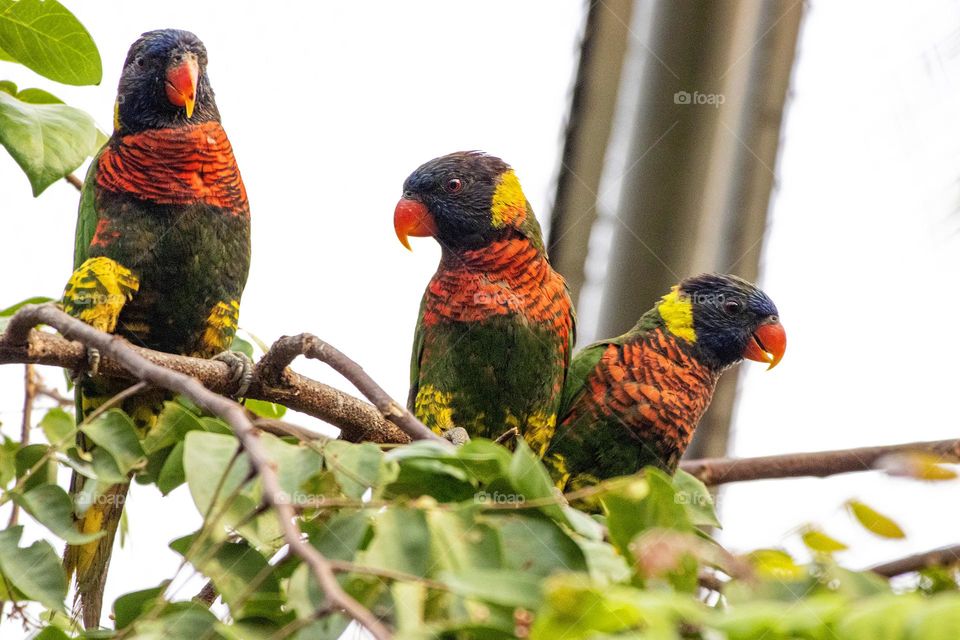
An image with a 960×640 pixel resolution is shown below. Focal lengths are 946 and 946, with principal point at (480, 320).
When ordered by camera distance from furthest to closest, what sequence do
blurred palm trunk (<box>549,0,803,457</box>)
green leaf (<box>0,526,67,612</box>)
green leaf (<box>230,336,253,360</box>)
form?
blurred palm trunk (<box>549,0,803,457</box>)
green leaf (<box>230,336,253,360</box>)
green leaf (<box>0,526,67,612</box>)

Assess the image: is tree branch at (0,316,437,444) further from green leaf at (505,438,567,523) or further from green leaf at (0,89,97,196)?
green leaf at (505,438,567,523)

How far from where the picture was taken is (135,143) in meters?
2.01

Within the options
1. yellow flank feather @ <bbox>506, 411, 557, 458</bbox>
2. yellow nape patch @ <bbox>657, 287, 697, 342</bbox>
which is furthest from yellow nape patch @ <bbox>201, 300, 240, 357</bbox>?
yellow nape patch @ <bbox>657, 287, 697, 342</bbox>

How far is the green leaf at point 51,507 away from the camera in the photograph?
112 cm

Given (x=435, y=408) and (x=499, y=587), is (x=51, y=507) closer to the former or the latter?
(x=499, y=587)

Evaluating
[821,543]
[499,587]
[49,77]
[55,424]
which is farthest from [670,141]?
[499,587]

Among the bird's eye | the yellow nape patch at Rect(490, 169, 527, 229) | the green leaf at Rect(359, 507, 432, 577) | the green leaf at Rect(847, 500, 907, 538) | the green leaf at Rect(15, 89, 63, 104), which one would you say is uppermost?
the green leaf at Rect(15, 89, 63, 104)

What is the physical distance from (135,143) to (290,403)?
0.80 metres

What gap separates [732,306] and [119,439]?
1475 mm

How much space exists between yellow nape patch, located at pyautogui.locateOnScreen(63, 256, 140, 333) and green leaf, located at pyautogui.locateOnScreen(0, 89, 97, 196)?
0.42 metres

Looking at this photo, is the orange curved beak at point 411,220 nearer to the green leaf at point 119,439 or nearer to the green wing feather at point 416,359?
the green wing feather at point 416,359

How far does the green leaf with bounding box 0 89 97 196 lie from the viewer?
143 cm

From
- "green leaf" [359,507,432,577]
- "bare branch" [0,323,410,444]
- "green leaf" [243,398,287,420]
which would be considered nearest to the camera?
"green leaf" [359,507,432,577]

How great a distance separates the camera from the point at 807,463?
1.61 metres
